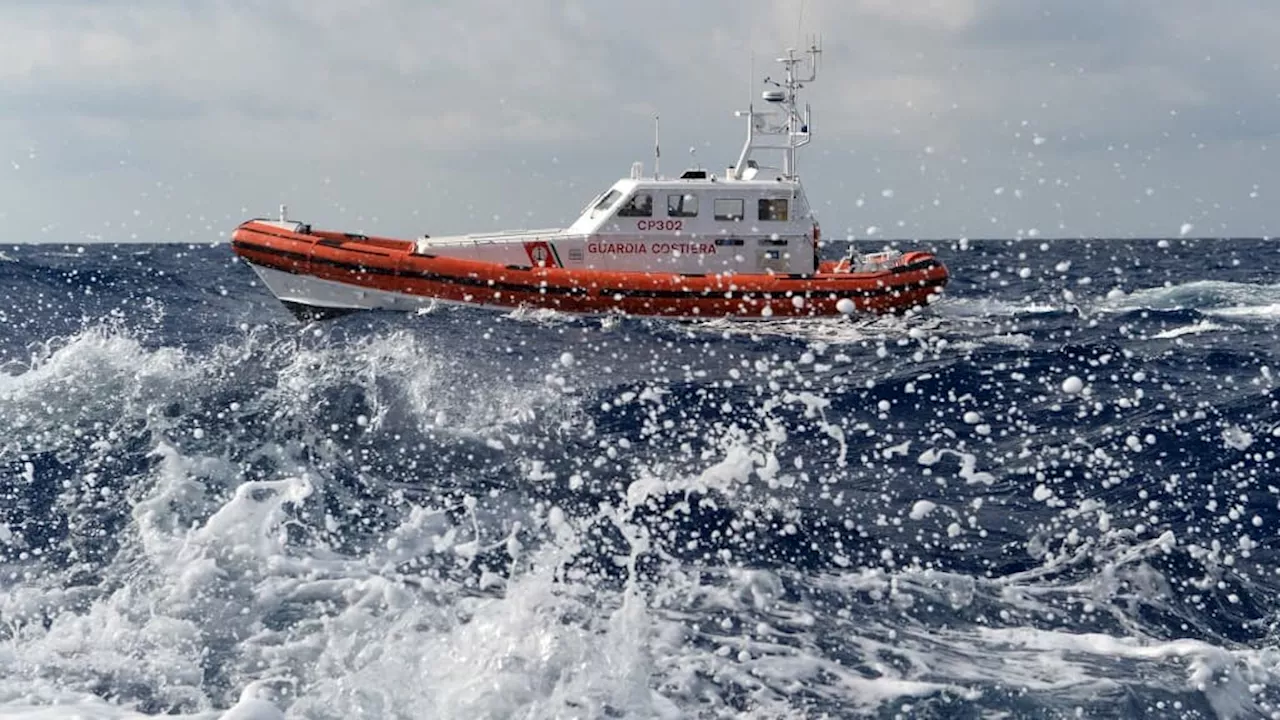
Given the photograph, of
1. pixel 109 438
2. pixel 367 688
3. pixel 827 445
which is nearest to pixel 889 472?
pixel 827 445

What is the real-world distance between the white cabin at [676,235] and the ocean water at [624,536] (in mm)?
4687

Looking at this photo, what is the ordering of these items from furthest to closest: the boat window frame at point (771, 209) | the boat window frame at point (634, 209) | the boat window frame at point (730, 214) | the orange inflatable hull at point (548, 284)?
the boat window frame at point (771, 209) < the boat window frame at point (730, 214) < the boat window frame at point (634, 209) < the orange inflatable hull at point (548, 284)

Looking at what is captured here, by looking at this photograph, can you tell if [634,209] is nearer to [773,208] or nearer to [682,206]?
[682,206]

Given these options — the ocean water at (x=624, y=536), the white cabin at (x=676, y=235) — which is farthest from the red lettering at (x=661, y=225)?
the ocean water at (x=624, y=536)

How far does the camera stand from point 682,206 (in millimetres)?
18703

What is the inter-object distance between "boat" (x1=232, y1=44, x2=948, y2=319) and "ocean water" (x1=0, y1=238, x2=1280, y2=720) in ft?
11.7

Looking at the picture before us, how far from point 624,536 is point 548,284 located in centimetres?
1066

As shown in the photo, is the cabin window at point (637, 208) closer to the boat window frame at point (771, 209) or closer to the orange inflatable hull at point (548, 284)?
the orange inflatable hull at point (548, 284)

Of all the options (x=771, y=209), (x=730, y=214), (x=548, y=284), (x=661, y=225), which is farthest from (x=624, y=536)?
(x=771, y=209)

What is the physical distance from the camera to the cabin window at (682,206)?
1867cm

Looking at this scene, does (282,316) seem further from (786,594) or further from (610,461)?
(786,594)

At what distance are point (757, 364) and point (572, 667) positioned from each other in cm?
946

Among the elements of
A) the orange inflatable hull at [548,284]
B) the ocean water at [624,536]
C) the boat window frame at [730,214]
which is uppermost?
the boat window frame at [730,214]

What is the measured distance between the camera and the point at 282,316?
2034 centimetres
